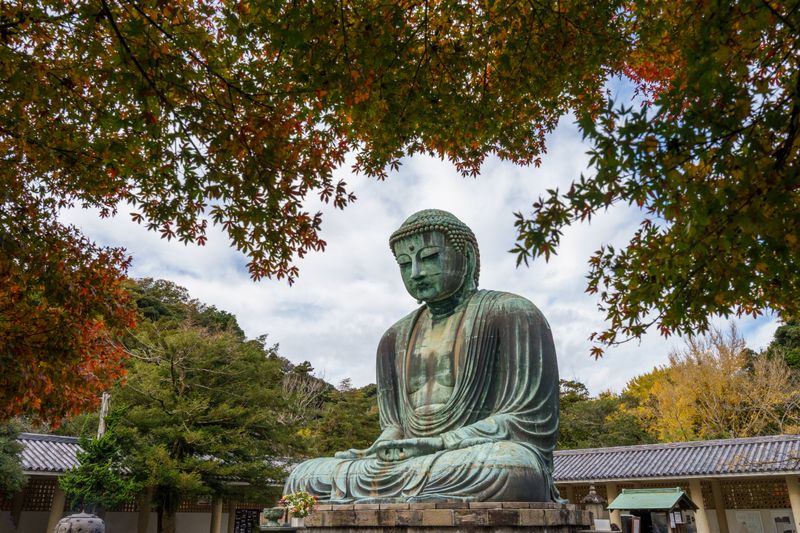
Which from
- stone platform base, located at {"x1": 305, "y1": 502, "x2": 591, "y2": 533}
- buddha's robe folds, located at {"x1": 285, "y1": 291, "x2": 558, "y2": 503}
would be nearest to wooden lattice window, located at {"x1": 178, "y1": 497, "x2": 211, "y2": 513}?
buddha's robe folds, located at {"x1": 285, "y1": 291, "x2": 558, "y2": 503}

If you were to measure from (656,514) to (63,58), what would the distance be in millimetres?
15123

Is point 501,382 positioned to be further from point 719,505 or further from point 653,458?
point 653,458

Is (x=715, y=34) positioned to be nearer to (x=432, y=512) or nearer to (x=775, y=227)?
(x=775, y=227)

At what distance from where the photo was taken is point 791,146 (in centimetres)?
304

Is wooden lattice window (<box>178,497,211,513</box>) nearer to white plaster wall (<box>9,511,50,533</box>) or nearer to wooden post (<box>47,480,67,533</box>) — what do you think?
wooden post (<box>47,480,67,533</box>)

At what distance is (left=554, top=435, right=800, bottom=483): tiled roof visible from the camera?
719 inches

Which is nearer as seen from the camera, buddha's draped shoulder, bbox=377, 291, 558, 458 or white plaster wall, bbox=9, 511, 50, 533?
buddha's draped shoulder, bbox=377, 291, 558, 458

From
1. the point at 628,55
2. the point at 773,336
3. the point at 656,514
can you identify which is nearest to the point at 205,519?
the point at 656,514

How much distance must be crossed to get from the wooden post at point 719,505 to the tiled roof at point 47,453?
61.6ft

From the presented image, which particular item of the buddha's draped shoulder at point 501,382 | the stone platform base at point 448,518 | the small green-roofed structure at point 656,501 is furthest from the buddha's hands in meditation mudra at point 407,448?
the small green-roofed structure at point 656,501

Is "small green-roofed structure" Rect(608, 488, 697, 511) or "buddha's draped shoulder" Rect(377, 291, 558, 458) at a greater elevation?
"buddha's draped shoulder" Rect(377, 291, 558, 458)

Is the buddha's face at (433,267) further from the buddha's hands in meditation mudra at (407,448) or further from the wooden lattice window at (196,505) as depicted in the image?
the wooden lattice window at (196,505)

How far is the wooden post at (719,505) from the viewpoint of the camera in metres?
19.3

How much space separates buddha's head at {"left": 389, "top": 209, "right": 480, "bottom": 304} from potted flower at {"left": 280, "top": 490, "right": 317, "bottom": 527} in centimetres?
254
